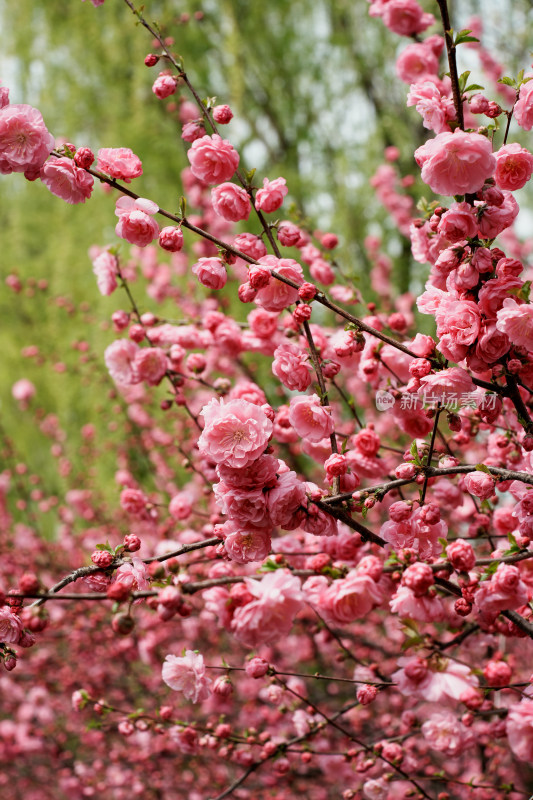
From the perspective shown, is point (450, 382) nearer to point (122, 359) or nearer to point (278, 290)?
point (278, 290)

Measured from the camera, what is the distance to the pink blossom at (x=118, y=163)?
1202 mm

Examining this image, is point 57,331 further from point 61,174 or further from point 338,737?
point 61,174

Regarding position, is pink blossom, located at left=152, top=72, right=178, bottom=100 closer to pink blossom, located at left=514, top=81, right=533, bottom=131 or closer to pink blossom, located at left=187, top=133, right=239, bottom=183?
pink blossom, located at left=187, top=133, right=239, bottom=183

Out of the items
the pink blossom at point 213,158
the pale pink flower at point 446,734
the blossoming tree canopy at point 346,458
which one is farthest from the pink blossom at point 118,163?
the pale pink flower at point 446,734

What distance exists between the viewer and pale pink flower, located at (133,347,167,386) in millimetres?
1755

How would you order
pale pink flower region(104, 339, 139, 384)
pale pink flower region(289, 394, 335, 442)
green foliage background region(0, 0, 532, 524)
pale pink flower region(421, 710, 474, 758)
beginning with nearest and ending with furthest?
1. pale pink flower region(289, 394, 335, 442)
2. pale pink flower region(421, 710, 474, 758)
3. pale pink flower region(104, 339, 139, 384)
4. green foliage background region(0, 0, 532, 524)

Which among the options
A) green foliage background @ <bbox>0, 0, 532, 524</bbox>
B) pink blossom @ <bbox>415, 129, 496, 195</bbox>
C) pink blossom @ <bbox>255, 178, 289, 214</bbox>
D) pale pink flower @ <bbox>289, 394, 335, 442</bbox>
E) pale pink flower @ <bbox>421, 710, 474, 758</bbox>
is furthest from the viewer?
green foliage background @ <bbox>0, 0, 532, 524</bbox>

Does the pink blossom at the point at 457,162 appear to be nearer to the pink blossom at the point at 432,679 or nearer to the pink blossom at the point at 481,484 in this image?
the pink blossom at the point at 481,484

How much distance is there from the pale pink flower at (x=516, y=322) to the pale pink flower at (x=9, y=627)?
1003mm

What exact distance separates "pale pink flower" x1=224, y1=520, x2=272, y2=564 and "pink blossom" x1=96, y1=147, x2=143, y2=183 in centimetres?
75

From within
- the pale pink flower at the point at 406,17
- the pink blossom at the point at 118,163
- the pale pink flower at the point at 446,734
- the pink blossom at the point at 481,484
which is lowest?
the pale pink flower at the point at 446,734

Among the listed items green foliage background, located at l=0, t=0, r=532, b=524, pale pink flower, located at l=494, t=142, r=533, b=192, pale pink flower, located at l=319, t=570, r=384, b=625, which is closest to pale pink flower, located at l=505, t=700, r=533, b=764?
pale pink flower, located at l=319, t=570, r=384, b=625

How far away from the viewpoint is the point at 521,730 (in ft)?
3.90

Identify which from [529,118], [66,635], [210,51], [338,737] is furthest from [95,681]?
[210,51]
